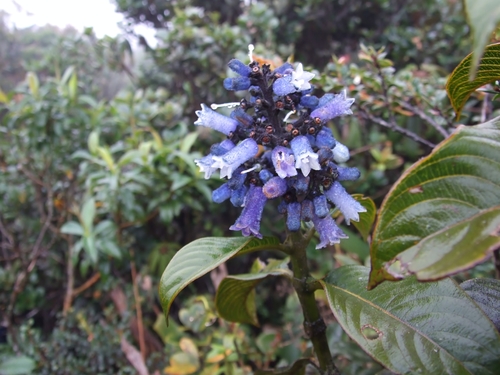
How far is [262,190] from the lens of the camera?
0.80 m

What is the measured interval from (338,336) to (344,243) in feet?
1.92

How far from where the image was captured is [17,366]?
63.8 inches

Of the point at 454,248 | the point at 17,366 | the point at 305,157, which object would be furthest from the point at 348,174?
the point at 17,366

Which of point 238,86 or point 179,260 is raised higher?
point 238,86

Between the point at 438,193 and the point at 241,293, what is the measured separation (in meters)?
0.63

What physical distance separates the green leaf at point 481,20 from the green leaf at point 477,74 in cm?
Result: 34

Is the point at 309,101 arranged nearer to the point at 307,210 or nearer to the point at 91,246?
the point at 307,210

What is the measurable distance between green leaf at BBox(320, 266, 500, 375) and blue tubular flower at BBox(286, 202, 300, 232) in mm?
169

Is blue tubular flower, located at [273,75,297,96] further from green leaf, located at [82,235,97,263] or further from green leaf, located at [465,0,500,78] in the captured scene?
green leaf, located at [82,235,97,263]

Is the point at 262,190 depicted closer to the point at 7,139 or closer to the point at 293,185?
the point at 293,185

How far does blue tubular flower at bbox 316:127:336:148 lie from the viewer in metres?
0.79

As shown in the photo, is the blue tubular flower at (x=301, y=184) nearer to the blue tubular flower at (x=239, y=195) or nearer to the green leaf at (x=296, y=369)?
the blue tubular flower at (x=239, y=195)

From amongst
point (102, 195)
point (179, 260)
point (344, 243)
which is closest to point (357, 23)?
point (344, 243)

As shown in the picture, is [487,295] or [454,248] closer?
[454,248]
